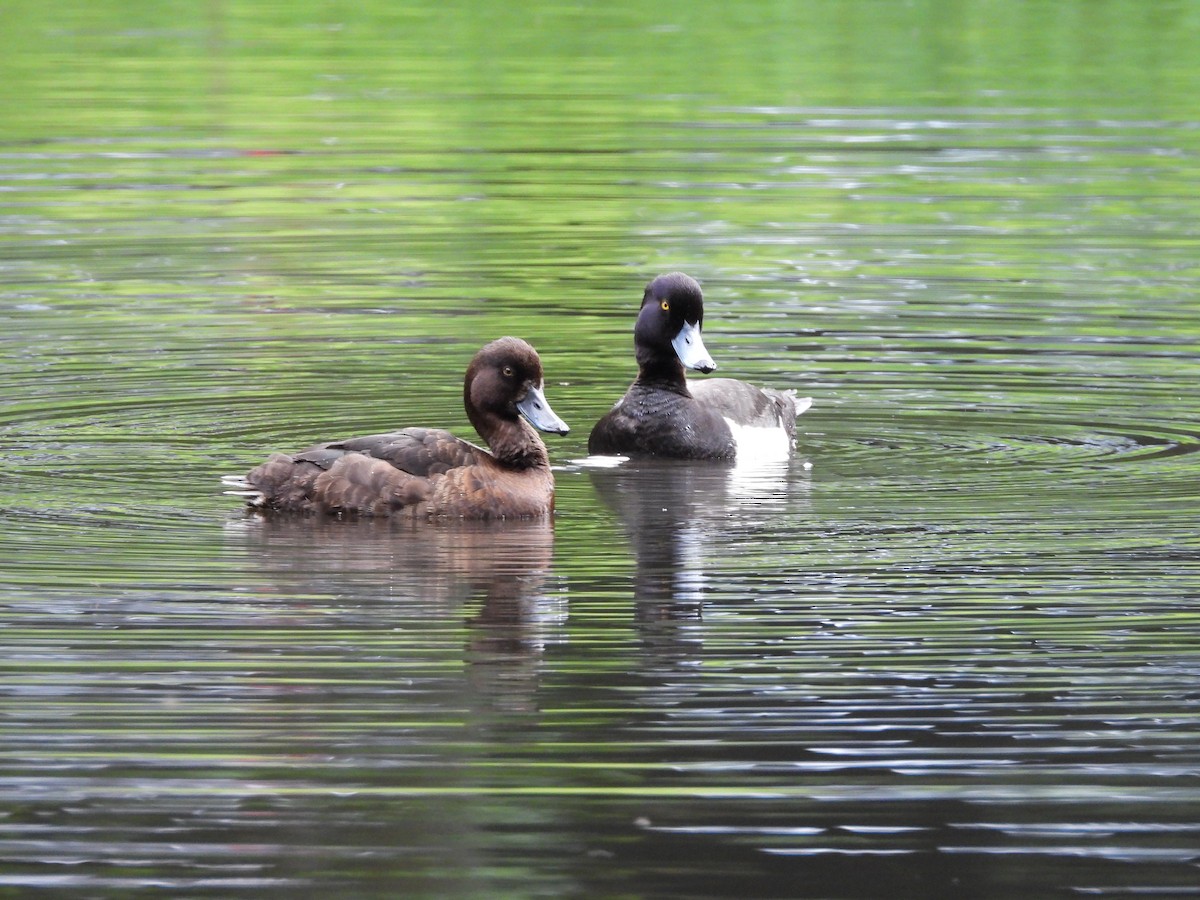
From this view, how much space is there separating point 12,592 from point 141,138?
15432 millimetres

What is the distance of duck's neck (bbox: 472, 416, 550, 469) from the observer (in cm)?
1095

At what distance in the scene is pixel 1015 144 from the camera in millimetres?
22797

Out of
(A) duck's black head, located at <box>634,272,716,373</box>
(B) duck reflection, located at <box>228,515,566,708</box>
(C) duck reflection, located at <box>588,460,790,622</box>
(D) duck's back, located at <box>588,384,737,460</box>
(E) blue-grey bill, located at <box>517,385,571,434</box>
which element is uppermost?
(A) duck's black head, located at <box>634,272,716,373</box>

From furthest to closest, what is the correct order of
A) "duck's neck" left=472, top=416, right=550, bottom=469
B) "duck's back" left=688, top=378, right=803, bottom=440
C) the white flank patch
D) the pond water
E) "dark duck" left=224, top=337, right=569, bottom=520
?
"duck's back" left=688, top=378, right=803, bottom=440, the white flank patch, "duck's neck" left=472, top=416, right=550, bottom=469, "dark duck" left=224, top=337, right=569, bottom=520, the pond water

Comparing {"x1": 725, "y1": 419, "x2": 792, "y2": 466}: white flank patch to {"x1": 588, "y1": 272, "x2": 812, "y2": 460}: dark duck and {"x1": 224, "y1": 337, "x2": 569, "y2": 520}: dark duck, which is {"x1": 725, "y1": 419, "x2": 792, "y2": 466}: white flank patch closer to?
{"x1": 588, "y1": 272, "x2": 812, "y2": 460}: dark duck

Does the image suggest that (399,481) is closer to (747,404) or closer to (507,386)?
(507,386)

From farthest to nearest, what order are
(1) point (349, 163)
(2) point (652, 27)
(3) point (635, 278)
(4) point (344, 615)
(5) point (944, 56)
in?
(2) point (652, 27) → (5) point (944, 56) → (1) point (349, 163) → (3) point (635, 278) → (4) point (344, 615)

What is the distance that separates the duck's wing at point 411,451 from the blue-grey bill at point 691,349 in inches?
84.5

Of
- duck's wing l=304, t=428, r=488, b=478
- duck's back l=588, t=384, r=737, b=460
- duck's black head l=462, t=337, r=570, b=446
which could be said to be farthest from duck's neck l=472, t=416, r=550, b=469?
duck's back l=588, t=384, r=737, b=460

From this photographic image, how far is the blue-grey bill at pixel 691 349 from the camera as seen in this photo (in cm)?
1259

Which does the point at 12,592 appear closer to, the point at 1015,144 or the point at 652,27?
the point at 1015,144

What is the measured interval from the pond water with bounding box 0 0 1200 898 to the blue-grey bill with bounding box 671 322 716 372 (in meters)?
0.65

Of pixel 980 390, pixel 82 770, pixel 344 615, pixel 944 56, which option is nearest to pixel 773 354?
pixel 980 390

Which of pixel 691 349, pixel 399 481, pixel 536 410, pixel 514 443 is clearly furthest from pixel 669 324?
pixel 399 481
